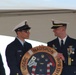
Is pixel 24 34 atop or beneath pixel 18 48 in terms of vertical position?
atop

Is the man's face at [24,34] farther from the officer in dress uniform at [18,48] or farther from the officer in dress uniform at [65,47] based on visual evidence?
the officer in dress uniform at [65,47]

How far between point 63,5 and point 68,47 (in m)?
0.39

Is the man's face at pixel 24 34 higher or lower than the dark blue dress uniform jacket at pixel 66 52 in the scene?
higher

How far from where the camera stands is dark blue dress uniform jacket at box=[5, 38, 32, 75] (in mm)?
2641

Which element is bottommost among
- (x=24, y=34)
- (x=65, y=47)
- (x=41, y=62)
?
(x=41, y=62)

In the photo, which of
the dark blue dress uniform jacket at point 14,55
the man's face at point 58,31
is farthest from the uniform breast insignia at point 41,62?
the man's face at point 58,31

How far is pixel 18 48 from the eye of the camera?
2.67 m

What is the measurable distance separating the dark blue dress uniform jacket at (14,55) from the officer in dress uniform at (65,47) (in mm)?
270

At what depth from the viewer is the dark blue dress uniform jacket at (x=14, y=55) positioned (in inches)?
104

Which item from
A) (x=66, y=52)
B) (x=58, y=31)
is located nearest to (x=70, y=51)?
(x=66, y=52)

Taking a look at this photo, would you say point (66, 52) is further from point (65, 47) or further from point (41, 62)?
point (41, 62)

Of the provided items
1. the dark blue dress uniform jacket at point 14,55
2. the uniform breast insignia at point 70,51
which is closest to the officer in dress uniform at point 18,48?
the dark blue dress uniform jacket at point 14,55

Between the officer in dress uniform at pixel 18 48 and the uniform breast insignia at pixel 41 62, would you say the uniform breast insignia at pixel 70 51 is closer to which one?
the uniform breast insignia at pixel 41 62

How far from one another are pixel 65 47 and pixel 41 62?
0.25 m
